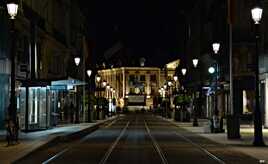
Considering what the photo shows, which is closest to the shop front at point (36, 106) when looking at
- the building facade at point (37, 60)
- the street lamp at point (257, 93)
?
the building facade at point (37, 60)

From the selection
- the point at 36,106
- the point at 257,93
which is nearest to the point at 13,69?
the point at 257,93

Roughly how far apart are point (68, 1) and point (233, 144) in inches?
2294

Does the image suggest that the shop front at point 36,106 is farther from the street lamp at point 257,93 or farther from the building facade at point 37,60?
the street lamp at point 257,93

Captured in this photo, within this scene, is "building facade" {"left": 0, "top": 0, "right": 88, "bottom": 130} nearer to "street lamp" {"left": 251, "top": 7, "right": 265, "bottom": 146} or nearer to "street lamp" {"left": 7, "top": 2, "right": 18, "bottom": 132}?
"street lamp" {"left": 7, "top": 2, "right": 18, "bottom": 132}

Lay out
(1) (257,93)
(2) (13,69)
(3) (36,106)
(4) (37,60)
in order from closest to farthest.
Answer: (2) (13,69) < (1) (257,93) < (3) (36,106) < (4) (37,60)

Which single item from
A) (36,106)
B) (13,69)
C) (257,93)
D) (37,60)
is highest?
(37,60)

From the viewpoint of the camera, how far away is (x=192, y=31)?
12569 cm

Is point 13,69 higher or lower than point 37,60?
lower

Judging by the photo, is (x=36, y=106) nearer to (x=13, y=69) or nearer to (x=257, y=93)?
(x=13, y=69)

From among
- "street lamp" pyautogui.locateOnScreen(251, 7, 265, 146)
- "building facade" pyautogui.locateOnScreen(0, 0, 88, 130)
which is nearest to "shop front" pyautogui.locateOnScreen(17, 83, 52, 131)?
"building facade" pyautogui.locateOnScreen(0, 0, 88, 130)

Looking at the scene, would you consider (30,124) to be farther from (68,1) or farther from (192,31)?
(192,31)

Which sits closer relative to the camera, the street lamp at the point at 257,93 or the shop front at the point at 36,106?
the street lamp at the point at 257,93

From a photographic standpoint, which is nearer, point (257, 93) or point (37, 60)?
point (257, 93)

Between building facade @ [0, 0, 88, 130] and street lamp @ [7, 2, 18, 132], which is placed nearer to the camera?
street lamp @ [7, 2, 18, 132]
